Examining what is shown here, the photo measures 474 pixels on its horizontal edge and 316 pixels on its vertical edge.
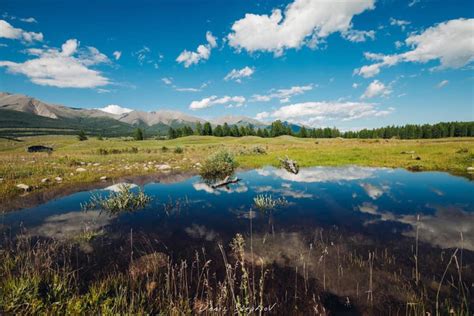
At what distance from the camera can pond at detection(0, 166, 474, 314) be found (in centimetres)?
637

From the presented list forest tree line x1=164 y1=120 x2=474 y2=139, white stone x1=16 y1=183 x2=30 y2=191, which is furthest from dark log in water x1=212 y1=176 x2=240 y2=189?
forest tree line x1=164 y1=120 x2=474 y2=139

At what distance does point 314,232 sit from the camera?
9711 millimetres

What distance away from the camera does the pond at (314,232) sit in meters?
6.37

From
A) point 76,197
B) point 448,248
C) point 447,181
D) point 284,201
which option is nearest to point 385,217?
point 448,248

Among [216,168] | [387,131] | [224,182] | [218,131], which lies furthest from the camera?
[387,131]

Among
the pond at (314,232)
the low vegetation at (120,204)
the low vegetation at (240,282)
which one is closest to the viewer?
the low vegetation at (240,282)

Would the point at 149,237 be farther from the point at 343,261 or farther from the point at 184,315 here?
the point at 343,261

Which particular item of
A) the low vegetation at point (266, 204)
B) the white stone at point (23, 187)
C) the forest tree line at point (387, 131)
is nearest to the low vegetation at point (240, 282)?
the low vegetation at point (266, 204)

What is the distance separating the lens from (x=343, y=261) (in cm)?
735

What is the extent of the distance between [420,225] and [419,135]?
564ft

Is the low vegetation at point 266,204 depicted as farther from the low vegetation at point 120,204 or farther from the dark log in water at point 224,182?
the low vegetation at point 120,204

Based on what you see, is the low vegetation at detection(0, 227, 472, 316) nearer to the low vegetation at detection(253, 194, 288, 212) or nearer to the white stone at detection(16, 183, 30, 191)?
the low vegetation at detection(253, 194, 288, 212)

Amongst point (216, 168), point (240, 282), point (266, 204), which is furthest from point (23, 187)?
point (240, 282)

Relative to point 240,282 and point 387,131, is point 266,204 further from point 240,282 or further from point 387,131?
point 387,131
